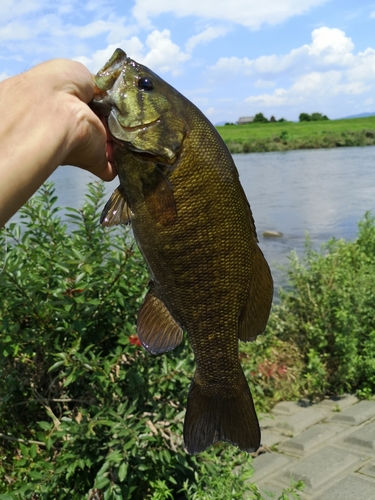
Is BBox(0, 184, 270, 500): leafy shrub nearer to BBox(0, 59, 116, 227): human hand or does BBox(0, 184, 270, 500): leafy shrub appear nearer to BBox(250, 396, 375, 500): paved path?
BBox(250, 396, 375, 500): paved path

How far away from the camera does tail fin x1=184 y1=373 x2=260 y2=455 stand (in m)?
2.07

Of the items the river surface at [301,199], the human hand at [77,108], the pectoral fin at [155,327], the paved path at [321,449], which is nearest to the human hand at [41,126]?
the human hand at [77,108]

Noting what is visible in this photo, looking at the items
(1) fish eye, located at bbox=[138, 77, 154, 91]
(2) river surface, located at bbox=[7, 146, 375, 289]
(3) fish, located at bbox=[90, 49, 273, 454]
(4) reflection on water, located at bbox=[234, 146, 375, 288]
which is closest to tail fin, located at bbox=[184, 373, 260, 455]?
(3) fish, located at bbox=[90, 49, 273, 454]

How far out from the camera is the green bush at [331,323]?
17.6ft

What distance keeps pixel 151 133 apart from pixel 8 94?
46 centimetres

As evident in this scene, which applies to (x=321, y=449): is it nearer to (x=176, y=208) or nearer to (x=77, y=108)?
(x=176, y=208)

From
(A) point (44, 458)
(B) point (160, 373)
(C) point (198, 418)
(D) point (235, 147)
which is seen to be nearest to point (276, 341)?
(B) point (160, 373)

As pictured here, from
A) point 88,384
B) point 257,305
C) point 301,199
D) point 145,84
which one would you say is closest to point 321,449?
point 88,384

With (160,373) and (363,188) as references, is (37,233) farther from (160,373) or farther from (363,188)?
(363,188)

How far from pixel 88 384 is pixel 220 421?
1647 mm

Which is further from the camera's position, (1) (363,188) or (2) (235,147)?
(2) (235,147)

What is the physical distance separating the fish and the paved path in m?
1.93

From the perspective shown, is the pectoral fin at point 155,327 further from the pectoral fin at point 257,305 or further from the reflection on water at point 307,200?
Result: the reflection on water at point 307,200

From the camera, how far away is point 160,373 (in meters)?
3.45
